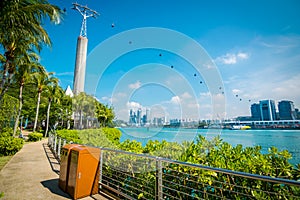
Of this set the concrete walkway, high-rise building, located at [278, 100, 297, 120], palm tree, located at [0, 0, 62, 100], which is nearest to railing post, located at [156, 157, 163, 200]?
the concrete walkway

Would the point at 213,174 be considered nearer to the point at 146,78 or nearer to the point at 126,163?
the point at 126,163

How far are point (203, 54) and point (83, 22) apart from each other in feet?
170

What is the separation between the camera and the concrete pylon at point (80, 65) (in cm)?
4161

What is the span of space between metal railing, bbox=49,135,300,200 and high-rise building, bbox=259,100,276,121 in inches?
1367

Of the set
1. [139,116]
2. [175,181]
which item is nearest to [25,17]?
[139,116]

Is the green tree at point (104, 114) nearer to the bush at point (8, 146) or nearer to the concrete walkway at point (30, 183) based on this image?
the bush at point (8, 146)

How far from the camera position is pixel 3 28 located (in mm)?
6973

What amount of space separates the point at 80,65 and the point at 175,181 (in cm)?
4678

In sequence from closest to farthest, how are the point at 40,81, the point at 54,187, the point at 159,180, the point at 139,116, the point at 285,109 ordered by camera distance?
the point at 159,180
the point at 54,187
the point at 139,116
the point at 40,81
the point at 285,109

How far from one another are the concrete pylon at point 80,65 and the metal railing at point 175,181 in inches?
1628

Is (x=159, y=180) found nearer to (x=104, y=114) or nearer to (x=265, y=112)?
(x=104, y=114)

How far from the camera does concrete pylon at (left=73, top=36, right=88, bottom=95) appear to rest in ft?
137

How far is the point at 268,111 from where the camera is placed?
30.3 m

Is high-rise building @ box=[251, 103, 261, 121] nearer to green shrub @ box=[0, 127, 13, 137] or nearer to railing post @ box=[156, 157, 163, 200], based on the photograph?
railing post @ box=[156, 157, 163, 200]
